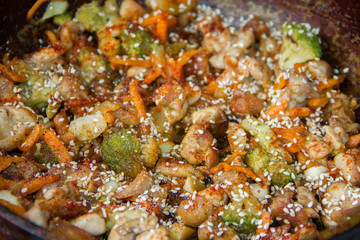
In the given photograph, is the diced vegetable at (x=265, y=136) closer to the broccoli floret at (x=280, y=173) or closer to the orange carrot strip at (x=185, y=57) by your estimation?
the broccoli floret at (x=280, y=173)

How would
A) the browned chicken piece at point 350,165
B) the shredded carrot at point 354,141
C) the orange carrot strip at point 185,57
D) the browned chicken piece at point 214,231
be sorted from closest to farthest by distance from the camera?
the browned chicken piece at point 214,231
the browned chicken piece at point 350,165
the shredded carrot at point 354,141
the orange carrot strip at point 185,57

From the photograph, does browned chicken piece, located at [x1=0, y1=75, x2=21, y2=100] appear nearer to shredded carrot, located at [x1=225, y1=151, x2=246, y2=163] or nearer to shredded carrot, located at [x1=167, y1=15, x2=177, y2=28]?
shredded carrot, located at [x1=167, y1=15, x2=177, y2=28]

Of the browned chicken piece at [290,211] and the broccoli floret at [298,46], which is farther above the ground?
the broccoli floret at [298,46]

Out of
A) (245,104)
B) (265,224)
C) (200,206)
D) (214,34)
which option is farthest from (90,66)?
(265,224)

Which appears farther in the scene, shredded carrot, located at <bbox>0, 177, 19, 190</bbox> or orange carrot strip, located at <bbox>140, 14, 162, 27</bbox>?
orange carrot strip, located at <bbox>140, 14, 162, 27</bbox>

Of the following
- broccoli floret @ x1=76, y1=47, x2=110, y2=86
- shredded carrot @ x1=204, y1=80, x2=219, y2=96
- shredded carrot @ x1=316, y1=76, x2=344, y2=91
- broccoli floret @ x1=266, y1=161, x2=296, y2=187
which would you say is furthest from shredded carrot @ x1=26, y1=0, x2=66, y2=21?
shredded carrot @ x1=316, y1=76, x2=344, y2=91

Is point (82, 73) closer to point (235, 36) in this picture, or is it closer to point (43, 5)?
point (43, 5)

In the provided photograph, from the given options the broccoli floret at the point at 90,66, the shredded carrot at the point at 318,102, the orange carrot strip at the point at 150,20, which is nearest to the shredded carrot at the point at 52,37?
the broccoli floret at the point at 90,66
